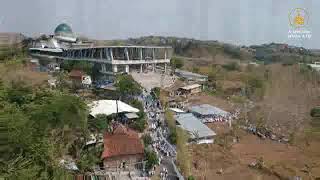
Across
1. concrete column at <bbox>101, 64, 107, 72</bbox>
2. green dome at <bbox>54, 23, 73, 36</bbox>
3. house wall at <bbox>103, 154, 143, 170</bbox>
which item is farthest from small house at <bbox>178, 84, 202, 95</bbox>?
green dome at <bbox>54, 23, 73, 36</bbox>

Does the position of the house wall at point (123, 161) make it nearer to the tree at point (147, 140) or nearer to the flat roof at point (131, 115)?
the tree at point (147, 140)

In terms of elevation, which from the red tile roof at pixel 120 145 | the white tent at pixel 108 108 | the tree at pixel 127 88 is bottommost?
the red tile roof at pixel 120 145

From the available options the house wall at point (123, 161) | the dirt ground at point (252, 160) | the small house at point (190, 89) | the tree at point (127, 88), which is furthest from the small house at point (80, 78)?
the house wall at point (123, 161)

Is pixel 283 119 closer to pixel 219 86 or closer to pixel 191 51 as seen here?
pixel 219 86

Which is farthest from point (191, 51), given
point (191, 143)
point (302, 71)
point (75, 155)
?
point (75, 155)

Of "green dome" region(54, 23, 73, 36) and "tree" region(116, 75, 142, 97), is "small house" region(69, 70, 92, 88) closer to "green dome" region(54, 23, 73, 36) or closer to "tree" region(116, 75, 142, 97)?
"tree" region(116, 75, 142, 97)

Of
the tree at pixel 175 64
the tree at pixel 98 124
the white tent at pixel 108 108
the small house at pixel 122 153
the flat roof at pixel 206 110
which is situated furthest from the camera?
the tree at pixel 175 64
